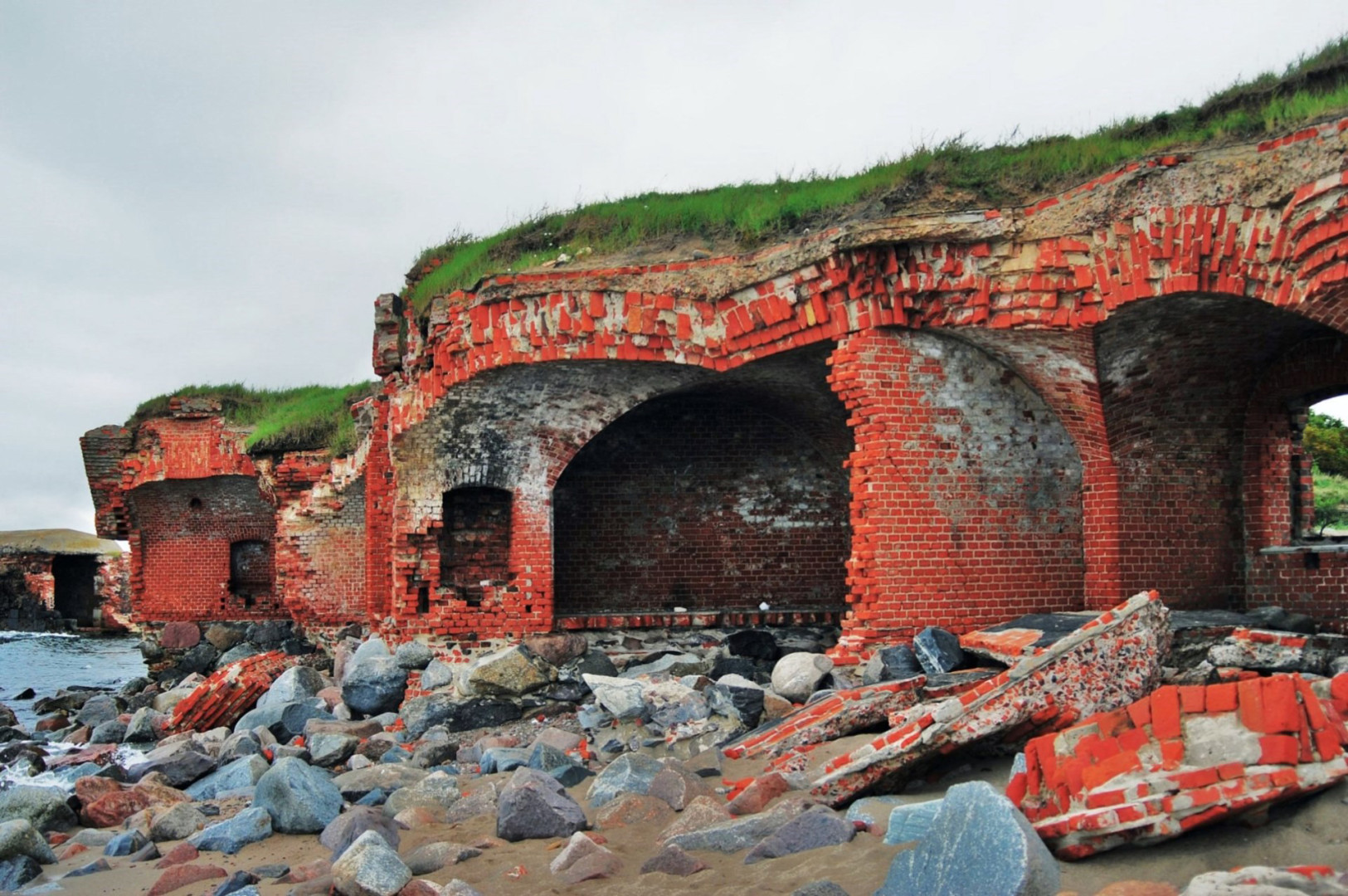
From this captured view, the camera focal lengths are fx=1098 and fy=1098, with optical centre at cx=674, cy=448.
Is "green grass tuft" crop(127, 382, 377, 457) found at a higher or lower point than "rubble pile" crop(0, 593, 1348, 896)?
higher

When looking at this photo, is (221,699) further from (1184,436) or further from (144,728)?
(1184,436)

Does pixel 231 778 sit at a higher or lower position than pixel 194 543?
lower

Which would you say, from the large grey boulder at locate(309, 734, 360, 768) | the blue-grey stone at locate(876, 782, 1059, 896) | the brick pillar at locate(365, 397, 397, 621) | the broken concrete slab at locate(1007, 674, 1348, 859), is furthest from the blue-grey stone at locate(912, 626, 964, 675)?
the brick pillar at locate(365, 397, 397, 621)

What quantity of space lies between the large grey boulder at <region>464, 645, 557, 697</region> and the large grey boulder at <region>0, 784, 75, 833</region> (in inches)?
132

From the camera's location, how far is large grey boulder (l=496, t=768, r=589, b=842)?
5676mm

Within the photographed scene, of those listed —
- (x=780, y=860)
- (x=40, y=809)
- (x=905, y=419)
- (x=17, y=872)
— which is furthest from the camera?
(x=905, y=419)

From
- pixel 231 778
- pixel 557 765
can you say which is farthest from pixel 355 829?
pixel 231 778

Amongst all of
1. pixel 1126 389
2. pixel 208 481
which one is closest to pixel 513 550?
pixel 1126 389

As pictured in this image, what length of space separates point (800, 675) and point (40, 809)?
5139 mm

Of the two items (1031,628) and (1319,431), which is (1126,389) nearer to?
(1031,628)

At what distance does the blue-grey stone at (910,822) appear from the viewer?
4.40 meters

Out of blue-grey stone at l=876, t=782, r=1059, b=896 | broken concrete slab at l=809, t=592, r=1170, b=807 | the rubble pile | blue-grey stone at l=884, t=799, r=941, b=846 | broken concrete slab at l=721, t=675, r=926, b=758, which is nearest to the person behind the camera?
blue-grey stone at l=876, t=782, r=1059, b=896

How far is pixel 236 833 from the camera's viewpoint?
20.1ft

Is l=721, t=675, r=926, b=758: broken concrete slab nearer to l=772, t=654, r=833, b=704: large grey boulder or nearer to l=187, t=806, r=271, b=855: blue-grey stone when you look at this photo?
l=772, t=654, r=833, b=704: large grey boulder
